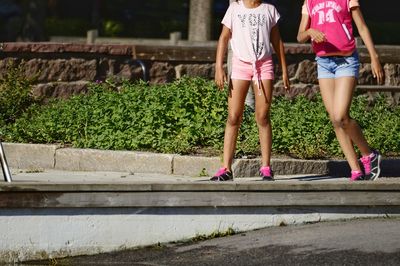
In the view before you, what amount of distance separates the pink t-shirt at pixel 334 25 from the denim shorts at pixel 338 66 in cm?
6

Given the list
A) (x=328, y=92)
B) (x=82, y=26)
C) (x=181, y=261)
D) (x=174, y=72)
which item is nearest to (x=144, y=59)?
(x=174, y=72)

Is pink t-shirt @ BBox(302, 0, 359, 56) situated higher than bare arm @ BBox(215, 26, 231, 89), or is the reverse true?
pink t-shirt @ BBox(302, 0, 359, 56)

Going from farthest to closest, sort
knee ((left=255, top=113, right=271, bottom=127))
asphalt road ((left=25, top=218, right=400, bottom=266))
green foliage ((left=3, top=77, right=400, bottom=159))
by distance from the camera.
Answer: green foliage ((left=3, top=77, right=400, bottom=159)) → knee ((left=255, top=113, right=271, bottom=127)) → asphalt road ((left=25, top=218, right=400, bottom=266))

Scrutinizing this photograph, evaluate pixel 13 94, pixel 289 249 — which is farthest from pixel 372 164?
pixel 13 94

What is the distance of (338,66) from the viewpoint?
9422 mm

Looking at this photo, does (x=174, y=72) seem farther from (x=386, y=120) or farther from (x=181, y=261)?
Result: (x=181, y=261)

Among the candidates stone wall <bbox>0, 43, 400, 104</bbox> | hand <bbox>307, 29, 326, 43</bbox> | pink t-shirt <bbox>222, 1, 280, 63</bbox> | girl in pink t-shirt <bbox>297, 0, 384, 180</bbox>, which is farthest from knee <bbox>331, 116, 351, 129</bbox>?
stone wall <bbox>0, 43, 400, 104</bbox>

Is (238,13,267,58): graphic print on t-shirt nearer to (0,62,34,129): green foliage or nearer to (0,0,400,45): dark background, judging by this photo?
(0,62,34,129): green foliage

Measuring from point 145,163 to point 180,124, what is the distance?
2.44ft

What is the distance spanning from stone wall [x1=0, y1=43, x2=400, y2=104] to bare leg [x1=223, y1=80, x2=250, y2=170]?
4440 millimetres

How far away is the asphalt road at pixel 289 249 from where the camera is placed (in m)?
8.17

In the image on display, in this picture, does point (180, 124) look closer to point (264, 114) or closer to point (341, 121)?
point (264, 114)

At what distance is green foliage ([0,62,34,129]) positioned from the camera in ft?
42.9

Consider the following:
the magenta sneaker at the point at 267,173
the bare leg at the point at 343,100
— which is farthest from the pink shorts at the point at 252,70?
the magenta sneaker at the point at 267,173
